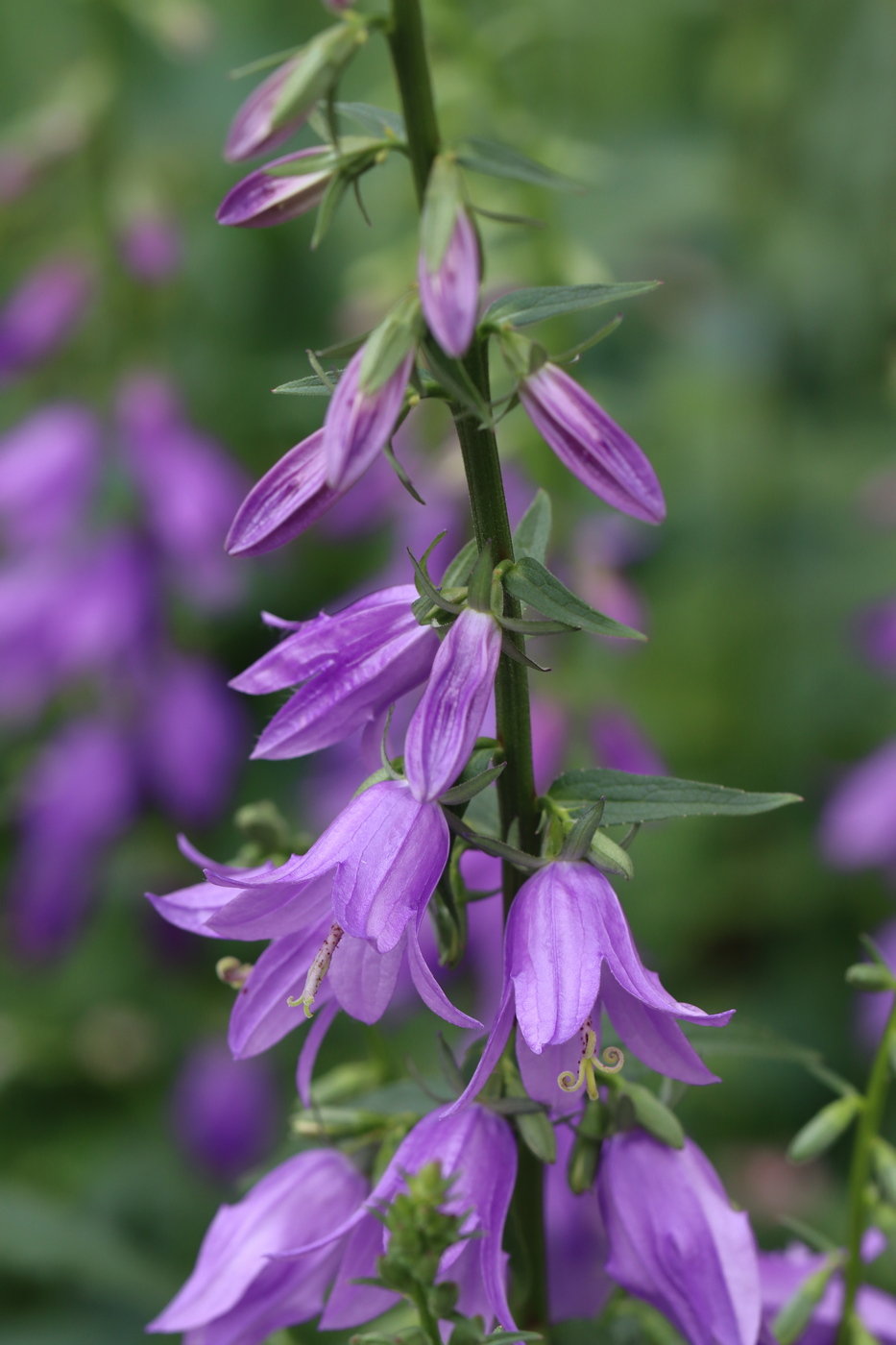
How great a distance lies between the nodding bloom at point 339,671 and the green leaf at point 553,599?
0.10m

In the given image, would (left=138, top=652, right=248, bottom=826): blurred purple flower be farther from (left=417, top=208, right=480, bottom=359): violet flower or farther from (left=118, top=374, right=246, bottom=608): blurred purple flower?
(left=417, top=208, right=480, bottom=359): violet flower

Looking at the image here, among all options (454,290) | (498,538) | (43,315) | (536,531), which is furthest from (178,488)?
(454,290)

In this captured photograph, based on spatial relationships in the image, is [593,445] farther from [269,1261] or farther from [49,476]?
[49,476]

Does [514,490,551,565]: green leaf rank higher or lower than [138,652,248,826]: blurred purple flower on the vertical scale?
higher

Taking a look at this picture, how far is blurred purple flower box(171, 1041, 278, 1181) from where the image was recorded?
318 centimetres

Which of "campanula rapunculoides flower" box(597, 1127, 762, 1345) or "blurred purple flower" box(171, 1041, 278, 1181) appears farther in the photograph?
"blurred purple flower" box(171, 1041, 278, 1181)

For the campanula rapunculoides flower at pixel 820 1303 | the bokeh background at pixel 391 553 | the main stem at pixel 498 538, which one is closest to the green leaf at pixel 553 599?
the main stem at pixel 498 538

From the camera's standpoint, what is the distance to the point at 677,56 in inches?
202

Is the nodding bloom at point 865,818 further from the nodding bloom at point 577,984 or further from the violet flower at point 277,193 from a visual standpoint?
the violet flower at point 277,193

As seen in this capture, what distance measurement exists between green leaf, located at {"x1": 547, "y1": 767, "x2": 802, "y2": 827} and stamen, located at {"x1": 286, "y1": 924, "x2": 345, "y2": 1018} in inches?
8.3

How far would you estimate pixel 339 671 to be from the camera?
1181 mm

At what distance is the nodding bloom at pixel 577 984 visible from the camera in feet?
3.50

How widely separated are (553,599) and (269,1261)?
0.66 meters

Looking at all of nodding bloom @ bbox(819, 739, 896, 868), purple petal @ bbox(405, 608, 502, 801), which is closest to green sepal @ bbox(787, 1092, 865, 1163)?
A: purple petal @ bbox(405, 608, 502, 801)
